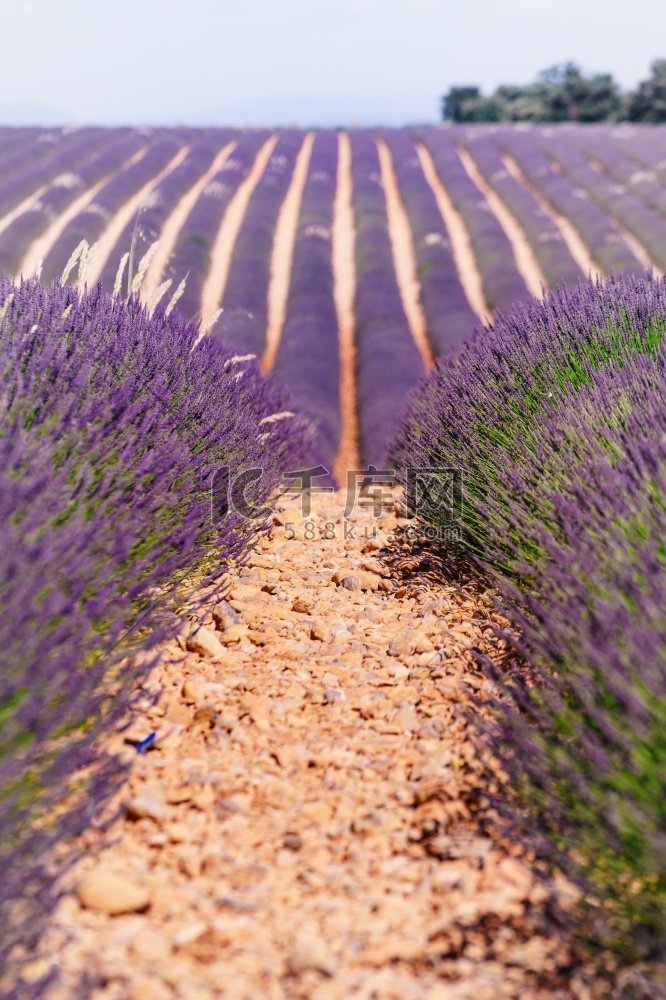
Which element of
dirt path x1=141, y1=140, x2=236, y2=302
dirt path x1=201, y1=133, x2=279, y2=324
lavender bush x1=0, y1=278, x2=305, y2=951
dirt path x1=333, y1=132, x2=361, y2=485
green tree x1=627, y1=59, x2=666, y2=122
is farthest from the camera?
green tree x1=627, y1=59, x2=666, y2=122

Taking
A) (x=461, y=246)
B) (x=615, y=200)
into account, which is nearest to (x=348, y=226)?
(x=461, y=246)

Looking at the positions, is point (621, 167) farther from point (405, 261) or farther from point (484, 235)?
point (405, 261)

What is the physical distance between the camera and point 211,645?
2803mm

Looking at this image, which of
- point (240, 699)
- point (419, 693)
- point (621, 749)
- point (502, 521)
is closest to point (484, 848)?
point (621, 749)

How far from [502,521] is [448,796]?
49.1 inches

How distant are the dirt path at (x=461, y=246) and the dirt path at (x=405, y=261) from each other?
84cm

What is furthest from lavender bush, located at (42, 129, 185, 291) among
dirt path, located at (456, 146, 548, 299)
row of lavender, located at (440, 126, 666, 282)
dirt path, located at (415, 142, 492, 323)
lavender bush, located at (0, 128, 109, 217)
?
dirt path, located at (456, 146, 548, 299)

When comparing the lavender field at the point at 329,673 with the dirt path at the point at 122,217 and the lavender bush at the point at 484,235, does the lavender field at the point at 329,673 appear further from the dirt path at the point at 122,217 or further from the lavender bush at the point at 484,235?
the dirt path at the point at 122,217

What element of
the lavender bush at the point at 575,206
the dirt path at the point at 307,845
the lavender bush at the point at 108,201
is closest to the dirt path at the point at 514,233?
the lavender bush at the point at 575,206

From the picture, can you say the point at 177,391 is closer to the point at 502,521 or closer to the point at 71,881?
the point at 502,521

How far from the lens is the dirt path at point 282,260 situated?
13.0m

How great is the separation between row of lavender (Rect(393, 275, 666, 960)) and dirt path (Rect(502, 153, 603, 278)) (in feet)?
33.9

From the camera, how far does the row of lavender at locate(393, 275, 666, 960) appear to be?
63.7 inches

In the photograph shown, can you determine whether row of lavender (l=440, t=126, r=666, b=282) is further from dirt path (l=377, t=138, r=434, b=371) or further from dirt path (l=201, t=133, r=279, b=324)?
dirt path (l=201, t=133, r=279, b=324)
